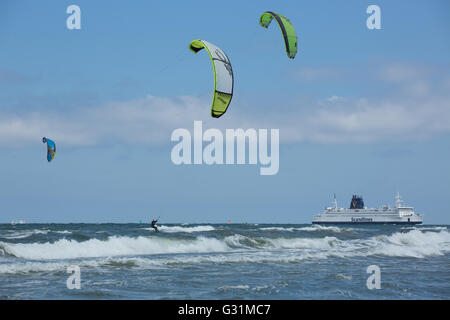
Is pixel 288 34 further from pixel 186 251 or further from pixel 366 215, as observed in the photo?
pixel 366 215

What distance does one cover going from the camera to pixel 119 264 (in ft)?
A: 46.6

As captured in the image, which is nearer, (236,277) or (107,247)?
(236,277)

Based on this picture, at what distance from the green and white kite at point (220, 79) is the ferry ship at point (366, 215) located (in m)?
77.8

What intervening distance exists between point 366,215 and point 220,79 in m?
79.6

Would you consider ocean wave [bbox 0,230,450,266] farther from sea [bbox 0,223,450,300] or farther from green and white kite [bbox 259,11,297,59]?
green and white kite [bbox 259,11,297,59]

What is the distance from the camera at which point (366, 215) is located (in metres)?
87.2

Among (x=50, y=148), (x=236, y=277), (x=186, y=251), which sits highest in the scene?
(x=50, y=148)

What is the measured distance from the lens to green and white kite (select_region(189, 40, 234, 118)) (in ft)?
40.4

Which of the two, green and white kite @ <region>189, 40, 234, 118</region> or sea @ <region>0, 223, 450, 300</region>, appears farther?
green and white kite @ <region>189, 40, 234, 118</region>

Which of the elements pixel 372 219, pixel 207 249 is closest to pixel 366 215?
pixel 372 219

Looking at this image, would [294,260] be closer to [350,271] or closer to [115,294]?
[350,271]

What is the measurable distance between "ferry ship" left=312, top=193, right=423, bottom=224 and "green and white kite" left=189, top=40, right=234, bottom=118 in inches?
3064

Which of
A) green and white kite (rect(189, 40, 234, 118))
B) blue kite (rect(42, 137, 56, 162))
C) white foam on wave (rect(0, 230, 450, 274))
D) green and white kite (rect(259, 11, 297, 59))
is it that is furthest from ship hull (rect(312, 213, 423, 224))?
green and white kite (rect(189, 40, 234, 118))

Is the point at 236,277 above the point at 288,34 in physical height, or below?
below
